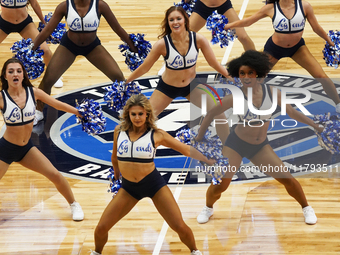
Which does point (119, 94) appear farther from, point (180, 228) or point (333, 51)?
point (333, 51)

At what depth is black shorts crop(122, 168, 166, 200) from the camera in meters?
4.25

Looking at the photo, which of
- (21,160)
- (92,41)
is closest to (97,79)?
(92,41)

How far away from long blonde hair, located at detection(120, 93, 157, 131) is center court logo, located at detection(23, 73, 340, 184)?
124cm

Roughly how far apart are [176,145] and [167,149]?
7.48ft

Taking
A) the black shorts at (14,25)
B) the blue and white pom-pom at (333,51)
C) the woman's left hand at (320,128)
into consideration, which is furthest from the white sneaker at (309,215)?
the black shorts at (14,25)

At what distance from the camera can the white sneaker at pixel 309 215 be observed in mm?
4859

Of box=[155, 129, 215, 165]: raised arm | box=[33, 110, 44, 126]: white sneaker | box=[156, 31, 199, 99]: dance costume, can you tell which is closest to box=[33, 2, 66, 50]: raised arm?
box=[33, 110, 44, 126]: white sneaker

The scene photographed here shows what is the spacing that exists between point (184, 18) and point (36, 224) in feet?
7.13

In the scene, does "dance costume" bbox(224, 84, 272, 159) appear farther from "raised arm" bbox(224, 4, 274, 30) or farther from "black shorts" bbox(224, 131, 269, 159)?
"raised arm" bbox(224, 4, 274, 30)

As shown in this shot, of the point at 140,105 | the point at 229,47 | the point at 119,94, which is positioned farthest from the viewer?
the point at 229,47

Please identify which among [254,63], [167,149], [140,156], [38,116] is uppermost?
[254,63]

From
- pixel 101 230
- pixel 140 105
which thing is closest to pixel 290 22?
pixel 140 105

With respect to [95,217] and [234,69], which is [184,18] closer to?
[234,69]

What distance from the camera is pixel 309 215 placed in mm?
4891
